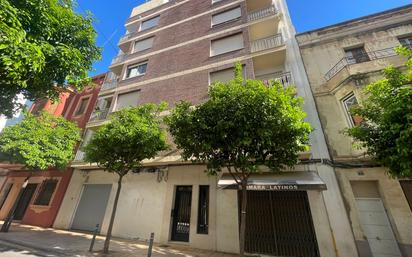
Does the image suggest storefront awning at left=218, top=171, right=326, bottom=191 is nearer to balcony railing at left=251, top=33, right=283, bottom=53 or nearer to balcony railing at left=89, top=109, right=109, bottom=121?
balcony railing at left=251, top=33, right=283, bottom=53

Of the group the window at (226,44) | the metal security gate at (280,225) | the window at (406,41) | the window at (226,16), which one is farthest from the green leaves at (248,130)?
the window at (226,16)

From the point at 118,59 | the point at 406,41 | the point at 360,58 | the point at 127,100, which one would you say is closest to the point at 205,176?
the point at 127,100

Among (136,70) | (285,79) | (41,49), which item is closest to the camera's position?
(41,49)

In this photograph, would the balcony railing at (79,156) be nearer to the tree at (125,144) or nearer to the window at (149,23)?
the tree at (125,144)

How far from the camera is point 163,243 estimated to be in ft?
30.4

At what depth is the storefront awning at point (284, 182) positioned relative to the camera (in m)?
6.90

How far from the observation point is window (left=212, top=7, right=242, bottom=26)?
13930 millimetres

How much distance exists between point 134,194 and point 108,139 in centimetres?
458

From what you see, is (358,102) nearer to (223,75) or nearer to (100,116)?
(223,75)

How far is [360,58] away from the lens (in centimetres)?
1069

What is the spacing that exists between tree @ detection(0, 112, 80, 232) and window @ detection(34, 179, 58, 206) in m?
1.96

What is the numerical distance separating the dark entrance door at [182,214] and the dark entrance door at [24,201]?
12066 mm

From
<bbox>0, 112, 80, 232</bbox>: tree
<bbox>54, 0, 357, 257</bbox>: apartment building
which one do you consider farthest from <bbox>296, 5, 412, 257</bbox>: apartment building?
<bbox>0, 112, 80, 232</bbox>: tree

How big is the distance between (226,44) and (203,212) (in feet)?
34.8
